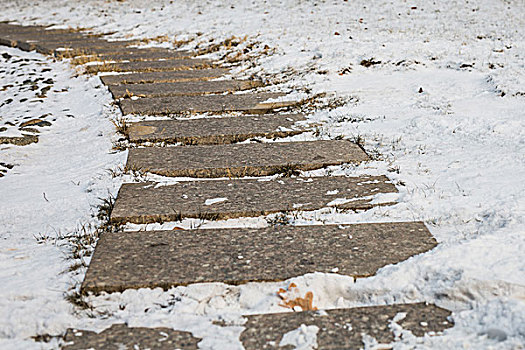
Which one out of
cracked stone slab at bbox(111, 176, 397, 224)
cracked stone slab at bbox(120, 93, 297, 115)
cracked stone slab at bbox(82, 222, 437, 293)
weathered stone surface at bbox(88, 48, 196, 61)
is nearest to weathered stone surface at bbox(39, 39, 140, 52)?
weathered stone surface at bbox(88, 48, 196, 61)

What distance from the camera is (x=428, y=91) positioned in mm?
3971

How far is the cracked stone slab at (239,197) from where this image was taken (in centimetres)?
229

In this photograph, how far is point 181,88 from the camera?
4602mm

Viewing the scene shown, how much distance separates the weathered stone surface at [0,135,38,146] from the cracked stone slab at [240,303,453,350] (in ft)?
8.68

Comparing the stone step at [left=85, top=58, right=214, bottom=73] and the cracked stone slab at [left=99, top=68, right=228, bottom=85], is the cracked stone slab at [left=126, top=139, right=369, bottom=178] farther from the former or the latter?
the stone step at [left=85, top=58, right=214, bottom=73]

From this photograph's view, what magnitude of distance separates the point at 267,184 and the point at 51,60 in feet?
16.7

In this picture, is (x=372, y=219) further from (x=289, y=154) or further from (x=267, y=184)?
(x=289, y=154)

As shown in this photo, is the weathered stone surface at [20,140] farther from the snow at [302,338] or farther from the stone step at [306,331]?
the snow at [302,338]

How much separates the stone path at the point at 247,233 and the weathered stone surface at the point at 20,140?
0.68 m

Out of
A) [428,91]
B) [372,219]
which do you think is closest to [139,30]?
[428,91]

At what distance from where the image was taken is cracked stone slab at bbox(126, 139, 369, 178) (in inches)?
110

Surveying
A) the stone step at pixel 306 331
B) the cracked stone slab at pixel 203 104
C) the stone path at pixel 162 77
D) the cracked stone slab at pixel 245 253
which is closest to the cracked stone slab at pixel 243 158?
the cracked stone slab at pixel 245 253

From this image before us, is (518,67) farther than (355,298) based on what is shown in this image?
Yes

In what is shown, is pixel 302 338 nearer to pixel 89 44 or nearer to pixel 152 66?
pixel 152 66
